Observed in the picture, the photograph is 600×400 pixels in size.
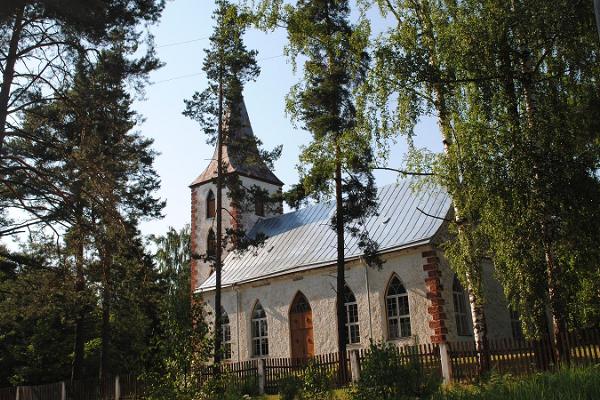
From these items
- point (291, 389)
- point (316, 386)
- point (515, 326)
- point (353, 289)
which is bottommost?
point (291, 389)

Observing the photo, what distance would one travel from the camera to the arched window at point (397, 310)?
851 inches

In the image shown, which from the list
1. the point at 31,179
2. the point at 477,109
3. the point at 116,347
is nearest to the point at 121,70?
the point at 31,179

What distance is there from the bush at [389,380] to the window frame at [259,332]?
15821mm

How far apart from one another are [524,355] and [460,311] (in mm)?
9098

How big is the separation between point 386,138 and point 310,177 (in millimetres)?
3398

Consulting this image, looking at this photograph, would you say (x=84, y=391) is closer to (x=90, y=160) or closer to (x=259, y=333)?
(x=259, y=333)

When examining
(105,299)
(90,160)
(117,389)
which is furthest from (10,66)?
(117,389)

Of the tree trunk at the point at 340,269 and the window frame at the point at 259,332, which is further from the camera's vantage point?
the window frame at the point at 259,332

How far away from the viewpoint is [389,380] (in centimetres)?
1060

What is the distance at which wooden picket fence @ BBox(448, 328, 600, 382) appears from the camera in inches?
452

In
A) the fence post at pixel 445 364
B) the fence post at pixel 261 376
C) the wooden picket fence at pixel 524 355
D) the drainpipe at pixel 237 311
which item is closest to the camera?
the wooden picket fence at pixel 524 355

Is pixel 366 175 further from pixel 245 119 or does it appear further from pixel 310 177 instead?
pixel 245 119

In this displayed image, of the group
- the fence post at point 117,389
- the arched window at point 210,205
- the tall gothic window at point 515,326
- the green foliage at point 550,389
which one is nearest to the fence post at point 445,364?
the green foliage at point 550,389

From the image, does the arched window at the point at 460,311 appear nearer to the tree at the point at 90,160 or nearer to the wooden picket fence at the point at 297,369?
the wooden picket fence at the point at 297,369
